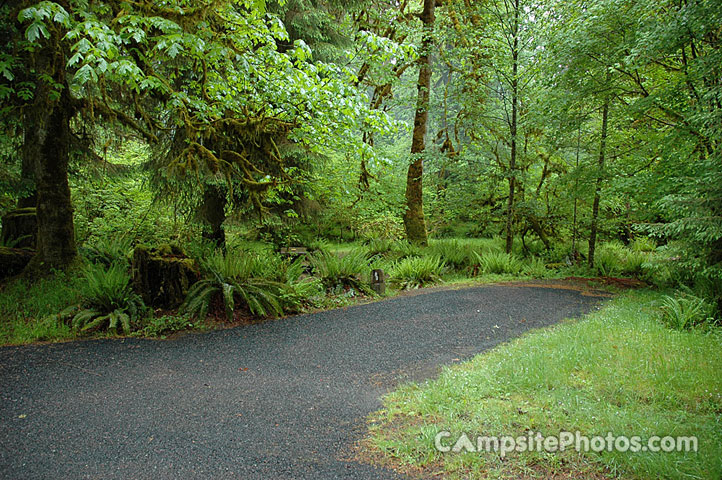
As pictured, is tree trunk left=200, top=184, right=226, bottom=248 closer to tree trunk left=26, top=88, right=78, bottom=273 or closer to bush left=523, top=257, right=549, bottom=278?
tree trunk left=26, top=88, right=78, bottom=273

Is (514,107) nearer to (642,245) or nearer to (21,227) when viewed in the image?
(642,245)

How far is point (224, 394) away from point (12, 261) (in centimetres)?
616

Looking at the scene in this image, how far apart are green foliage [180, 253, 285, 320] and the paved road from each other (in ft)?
1.51

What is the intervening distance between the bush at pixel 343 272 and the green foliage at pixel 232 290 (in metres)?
1.56

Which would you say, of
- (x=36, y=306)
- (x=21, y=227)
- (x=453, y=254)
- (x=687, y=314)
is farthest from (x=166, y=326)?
(x=453, y=254)

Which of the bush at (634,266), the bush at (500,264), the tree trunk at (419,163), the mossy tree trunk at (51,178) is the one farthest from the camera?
→ the tree trunk at (419,163)

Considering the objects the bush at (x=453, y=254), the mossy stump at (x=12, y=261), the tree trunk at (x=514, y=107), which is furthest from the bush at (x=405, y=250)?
the mossy stump at (x=12, y=261)

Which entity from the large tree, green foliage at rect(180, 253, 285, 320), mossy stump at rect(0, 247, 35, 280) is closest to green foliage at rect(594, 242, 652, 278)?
the large tree

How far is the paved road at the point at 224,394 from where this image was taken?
2.62 metres

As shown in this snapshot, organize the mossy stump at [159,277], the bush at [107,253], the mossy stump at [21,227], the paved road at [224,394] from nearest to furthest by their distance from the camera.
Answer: the paved road at [224,394]
the mossy stump at [159,277]
the bush at [107,253]
the mossy stump at [21,227]

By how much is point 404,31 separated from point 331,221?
A: 682cm

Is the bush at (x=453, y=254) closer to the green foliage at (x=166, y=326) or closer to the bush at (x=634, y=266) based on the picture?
the bush at (x=634, y=266)

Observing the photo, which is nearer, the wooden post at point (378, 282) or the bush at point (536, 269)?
the wooden post at point (378, 282)

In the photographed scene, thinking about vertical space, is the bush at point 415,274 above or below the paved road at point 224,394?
above
